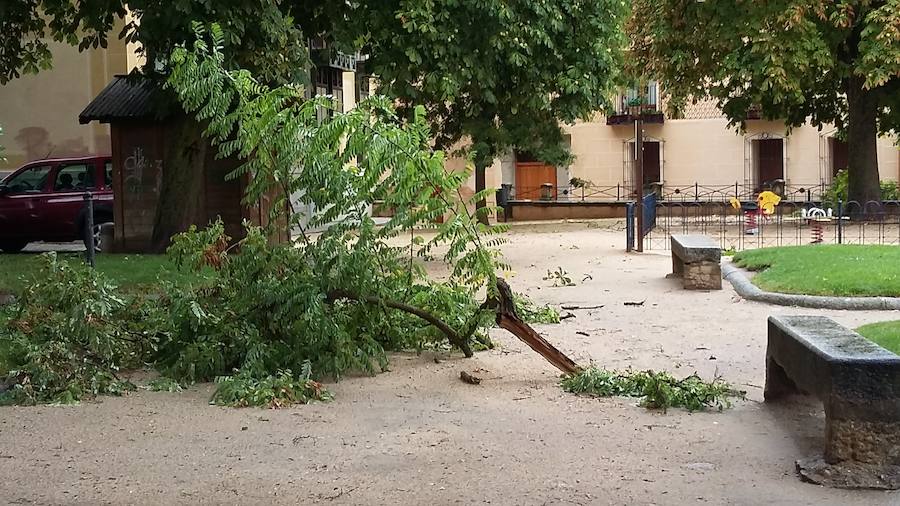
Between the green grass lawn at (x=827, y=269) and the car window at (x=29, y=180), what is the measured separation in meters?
13.0

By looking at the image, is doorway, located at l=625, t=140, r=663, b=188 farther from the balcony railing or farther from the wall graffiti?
the wall graffiti

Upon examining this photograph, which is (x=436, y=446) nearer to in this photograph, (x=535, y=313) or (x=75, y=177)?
(x=535, y=313)

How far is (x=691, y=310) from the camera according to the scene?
11805 mm

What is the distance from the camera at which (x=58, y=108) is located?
2914 cm

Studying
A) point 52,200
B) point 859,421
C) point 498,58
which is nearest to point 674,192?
point 498,58

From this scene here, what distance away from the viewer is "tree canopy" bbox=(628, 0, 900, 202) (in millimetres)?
22766

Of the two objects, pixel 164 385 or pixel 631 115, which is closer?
pixel 164 385

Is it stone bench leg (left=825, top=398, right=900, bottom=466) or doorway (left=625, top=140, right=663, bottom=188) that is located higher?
doorway (left=625, top=140, right=663, bottom=188)

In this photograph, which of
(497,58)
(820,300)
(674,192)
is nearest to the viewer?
(820,300)

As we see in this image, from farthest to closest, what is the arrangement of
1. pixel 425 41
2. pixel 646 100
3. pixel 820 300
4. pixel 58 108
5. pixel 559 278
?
1. pixel 646 100
2. pixel 58 108
3. pixel 425 41
4. pixel 559 278
5. pixel 820 300

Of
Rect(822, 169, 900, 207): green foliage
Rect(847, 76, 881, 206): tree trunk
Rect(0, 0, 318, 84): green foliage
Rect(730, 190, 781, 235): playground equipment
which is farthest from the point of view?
Rect(822, 169, 900, 207): green foliage

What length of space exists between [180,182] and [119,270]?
302 centimetres

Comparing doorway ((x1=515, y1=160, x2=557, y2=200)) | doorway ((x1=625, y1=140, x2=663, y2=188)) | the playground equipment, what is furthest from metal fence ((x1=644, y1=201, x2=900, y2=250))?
doorway ((x1=515, y1=160, x2=557, y2=200))

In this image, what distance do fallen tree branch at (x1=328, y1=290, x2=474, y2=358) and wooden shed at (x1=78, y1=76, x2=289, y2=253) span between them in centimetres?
1074
